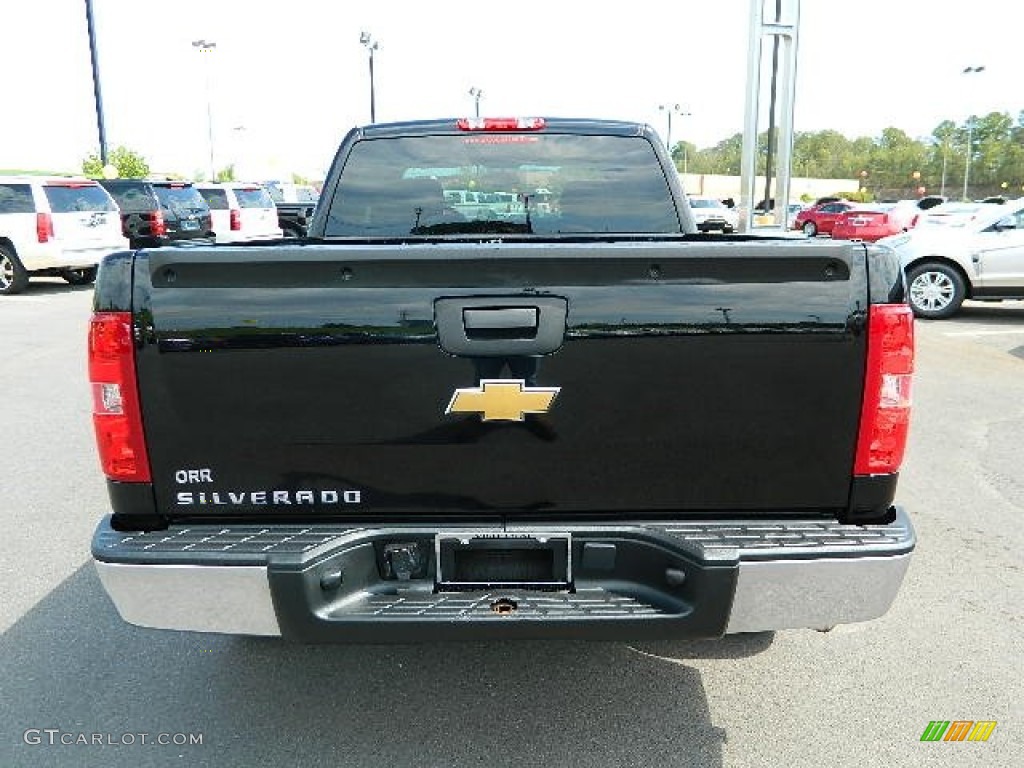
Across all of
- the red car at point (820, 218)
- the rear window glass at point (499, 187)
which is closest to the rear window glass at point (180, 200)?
the rear window glass at point (499, 187)

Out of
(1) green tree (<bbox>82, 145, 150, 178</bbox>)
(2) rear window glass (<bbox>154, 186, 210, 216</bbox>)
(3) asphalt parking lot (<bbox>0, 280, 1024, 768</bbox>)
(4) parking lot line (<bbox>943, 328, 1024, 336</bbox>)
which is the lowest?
(4) parking lot line (<bbox>943, 328, 1024, 336</bbox>)

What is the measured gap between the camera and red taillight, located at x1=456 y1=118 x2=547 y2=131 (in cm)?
411

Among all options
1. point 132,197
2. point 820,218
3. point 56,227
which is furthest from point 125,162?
point 820,218

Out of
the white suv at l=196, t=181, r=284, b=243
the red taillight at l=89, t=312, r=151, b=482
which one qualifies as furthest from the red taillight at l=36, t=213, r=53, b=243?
the red taillight at l=89, t=312, r=151, b=482

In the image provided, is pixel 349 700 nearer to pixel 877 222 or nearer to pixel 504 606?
pixel 504 606

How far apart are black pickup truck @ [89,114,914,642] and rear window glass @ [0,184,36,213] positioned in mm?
15125

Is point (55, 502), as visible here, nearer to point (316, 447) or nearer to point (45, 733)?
point (45, 733)

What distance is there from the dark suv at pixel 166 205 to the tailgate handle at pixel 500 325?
17514 millimetres

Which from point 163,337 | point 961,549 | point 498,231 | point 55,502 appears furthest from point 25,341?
point 961,549

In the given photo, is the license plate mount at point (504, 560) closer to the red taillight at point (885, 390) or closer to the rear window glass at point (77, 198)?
the red taillight at point (885, 390)

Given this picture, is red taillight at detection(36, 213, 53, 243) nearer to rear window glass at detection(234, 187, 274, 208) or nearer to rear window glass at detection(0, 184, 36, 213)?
rear window glass at detection(0, 184, 36, 213)

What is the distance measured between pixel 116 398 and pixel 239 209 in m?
20.8

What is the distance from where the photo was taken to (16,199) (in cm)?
1520

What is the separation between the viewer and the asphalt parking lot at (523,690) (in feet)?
9.21
